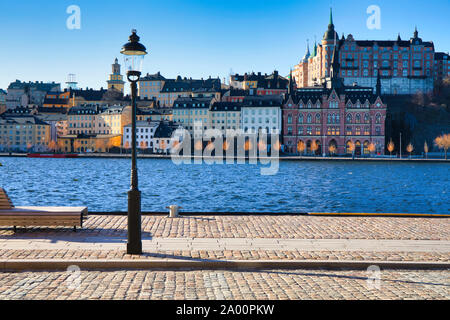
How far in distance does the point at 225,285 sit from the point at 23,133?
450ft

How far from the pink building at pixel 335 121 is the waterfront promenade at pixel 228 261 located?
10112cm

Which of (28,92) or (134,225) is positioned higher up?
(28,92)

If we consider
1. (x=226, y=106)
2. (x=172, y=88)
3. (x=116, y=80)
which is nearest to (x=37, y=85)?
(x=116, y=80)

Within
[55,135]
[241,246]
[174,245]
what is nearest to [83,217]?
→ [174,245]

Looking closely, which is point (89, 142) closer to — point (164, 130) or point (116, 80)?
point (164, 130)

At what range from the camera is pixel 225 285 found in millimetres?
7863

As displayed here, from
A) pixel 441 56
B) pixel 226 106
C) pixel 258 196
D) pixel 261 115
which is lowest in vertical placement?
pixel 258 196

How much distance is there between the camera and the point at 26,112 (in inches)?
5704

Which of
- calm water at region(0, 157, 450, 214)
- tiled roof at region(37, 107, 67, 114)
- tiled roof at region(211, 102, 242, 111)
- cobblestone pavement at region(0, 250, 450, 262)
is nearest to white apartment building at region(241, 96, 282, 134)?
tiled roof at region(211, 102, 242, 111)

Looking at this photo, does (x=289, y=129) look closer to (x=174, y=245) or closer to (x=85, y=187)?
(x=85, y=187)

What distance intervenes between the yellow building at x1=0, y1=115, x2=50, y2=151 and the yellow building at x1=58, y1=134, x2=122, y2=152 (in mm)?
6558

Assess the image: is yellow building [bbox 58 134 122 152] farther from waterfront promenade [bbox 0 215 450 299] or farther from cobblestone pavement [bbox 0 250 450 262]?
cobblestone pavement [bbox 0 250 450 262]

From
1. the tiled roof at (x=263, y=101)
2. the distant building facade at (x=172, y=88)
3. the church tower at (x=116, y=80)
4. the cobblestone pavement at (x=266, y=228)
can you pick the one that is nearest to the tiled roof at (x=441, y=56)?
the tiled roof at (x=263, y=101)

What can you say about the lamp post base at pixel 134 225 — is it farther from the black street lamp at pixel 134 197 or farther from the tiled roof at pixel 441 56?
the tiled roof at pixel 441 56
